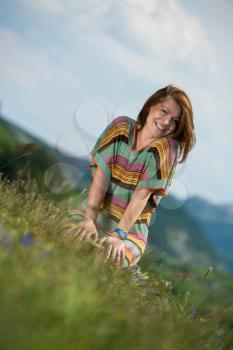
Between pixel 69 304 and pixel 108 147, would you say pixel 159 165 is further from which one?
pixel 69 304

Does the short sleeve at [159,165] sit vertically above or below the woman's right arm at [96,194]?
above

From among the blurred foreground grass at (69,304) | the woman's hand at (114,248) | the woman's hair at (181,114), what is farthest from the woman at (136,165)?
the blurred foreground grass at (69,304)

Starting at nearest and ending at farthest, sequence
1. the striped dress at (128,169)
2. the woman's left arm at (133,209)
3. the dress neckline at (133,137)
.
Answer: the woman's left arm at (133,209), the striped dress at (128,169), the dress neckline at (133,137)

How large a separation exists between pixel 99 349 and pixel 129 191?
3031 millimetres

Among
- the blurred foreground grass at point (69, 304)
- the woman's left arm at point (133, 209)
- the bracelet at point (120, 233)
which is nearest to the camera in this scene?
the blurred foreground grass at point (69, 304)

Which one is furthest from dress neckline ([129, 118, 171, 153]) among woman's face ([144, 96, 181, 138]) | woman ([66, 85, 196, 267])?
woman's face ([144, 96, 181, 138])

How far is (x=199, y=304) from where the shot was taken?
19.1 feet

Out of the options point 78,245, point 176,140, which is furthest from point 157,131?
point 78,245

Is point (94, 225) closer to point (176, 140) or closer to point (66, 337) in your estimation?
point (176, 140)

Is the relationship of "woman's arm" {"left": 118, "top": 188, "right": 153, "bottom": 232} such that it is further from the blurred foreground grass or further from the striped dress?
the blurred foreground grass

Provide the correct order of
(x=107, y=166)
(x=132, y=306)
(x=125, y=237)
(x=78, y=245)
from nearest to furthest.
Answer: (x=132, y=306), (x=78, y=245), (x=125, y=237), (x=107, y=166)

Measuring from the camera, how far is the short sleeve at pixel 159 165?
5840 mm

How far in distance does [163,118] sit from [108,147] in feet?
1.96

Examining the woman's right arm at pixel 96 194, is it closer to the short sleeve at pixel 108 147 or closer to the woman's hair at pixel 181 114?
the short sleeve at pixel 108 147
